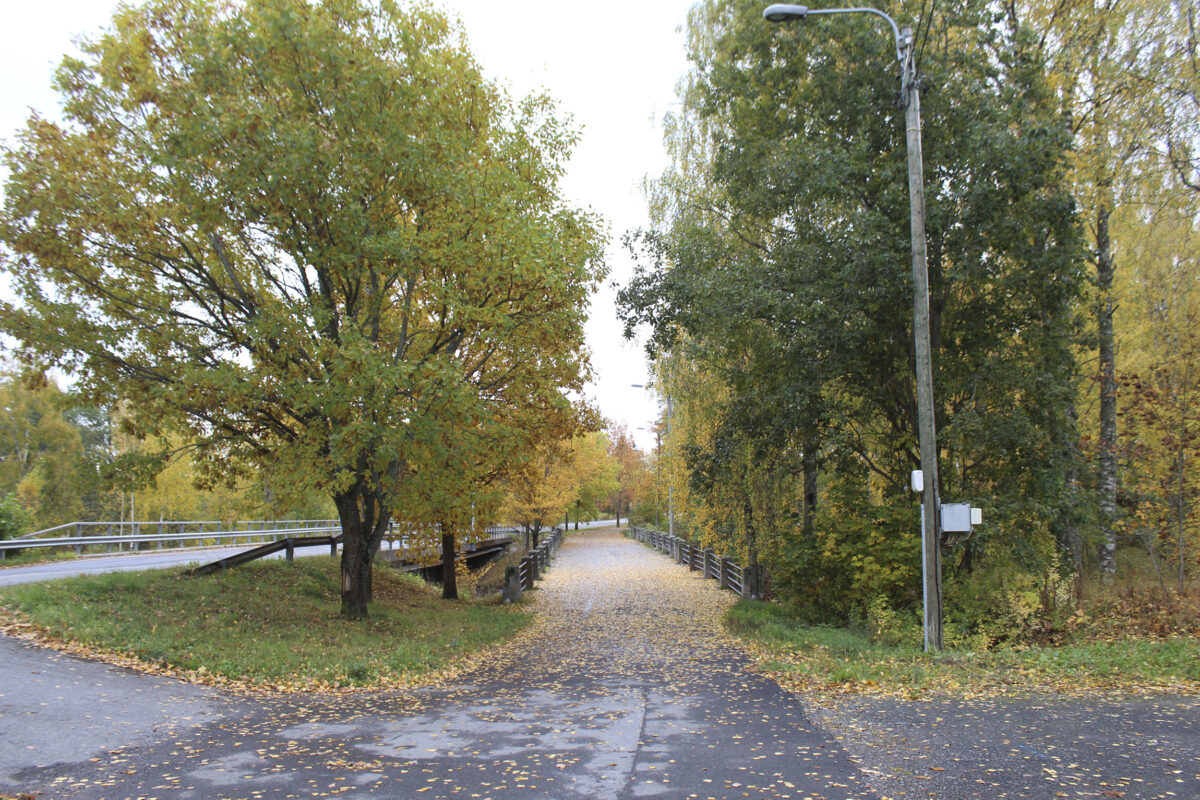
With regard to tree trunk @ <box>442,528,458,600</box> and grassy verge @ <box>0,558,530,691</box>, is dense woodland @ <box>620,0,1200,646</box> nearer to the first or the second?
grassy verge @ <box>0,558,530,691</box>

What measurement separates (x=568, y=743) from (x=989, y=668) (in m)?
5.93

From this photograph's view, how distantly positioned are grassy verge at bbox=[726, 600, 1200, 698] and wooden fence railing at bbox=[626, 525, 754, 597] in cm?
891

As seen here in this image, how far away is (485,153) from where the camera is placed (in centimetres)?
1306

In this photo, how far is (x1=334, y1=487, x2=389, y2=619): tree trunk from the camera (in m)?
13.7

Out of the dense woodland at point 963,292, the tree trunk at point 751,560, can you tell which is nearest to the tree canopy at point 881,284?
the dense woodland at point 963,292

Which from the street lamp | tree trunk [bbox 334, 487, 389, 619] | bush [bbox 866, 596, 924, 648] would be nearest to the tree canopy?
bush [bbox 866, 596, 924, 648]

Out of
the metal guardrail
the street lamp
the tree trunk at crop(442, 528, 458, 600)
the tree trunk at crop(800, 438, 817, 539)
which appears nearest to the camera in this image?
the street lamp

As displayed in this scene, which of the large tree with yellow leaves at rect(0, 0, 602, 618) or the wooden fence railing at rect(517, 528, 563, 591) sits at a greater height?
the large tree with yellow leaves at rect(0, 0, 602, 618)

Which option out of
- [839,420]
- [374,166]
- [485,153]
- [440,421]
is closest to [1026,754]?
[839,420]

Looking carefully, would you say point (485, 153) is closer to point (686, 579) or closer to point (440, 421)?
point (440, 421)

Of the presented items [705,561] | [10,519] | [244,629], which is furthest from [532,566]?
[244,629]

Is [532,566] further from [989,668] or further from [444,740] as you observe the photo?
[444,740]

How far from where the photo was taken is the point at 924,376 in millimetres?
10977

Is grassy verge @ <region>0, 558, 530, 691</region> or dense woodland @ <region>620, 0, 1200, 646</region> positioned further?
dense woodland @ <region>620, 0, 1200, 646</region>
